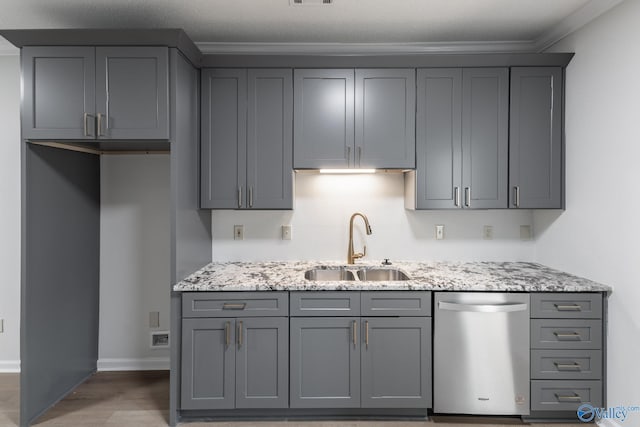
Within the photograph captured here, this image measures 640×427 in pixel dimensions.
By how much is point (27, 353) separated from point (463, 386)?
2.59 m

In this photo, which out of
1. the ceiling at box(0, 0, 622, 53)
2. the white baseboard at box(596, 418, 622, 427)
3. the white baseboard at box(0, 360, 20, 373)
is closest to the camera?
the white baseboard at box(596, 418, 622, 427)

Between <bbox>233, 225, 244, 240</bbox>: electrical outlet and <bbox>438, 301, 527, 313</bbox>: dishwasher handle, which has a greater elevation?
<bbox>233, 225, 244, 240</bbox>: electrical outlet

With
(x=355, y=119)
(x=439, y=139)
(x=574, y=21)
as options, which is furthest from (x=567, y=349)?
(x=574, y=21)

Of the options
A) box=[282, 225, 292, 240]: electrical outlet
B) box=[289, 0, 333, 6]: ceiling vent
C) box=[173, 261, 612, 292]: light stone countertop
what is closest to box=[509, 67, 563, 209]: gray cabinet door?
box=[173, 261, 612, 292]: light stone countertop

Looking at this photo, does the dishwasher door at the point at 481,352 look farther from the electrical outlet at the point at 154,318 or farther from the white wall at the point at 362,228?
the electrical outlet at the point at 154,318

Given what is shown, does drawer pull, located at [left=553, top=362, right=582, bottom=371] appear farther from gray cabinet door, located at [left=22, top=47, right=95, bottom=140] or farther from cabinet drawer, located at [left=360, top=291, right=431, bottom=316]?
gray cabinet door, located at [left=22, top=47, right=95, bottom=140]

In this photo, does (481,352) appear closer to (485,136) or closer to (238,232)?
(485,136)

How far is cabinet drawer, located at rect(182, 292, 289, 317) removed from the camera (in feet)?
7.92

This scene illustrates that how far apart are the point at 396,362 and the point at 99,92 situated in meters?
2.36

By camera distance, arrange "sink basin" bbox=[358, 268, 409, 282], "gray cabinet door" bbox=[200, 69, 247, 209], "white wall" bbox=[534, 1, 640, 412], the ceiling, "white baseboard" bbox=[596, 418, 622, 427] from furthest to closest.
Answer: "sink basin" bbox=[358, 268, 409, 282], "gray cabinet door" bbox=[200, 69, 247, 209], the ceiling, "white baseboard" bbox=[596, 418, 622, 427], "white wall" bbox=[534, 1, 640, 412]

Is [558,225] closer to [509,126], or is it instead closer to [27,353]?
[509,126]

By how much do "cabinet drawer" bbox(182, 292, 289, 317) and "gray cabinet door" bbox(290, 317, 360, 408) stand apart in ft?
0.48

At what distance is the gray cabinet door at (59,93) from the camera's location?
234cm

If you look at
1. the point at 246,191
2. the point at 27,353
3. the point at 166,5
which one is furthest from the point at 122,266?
the point at 166,5
